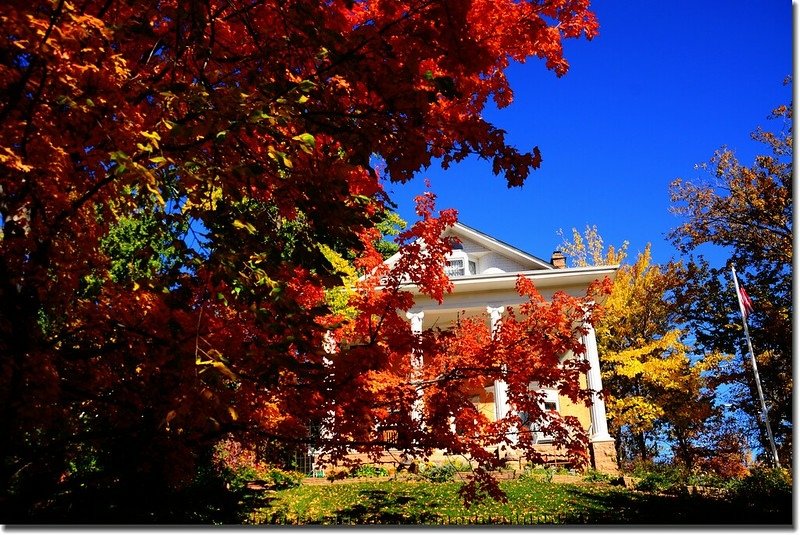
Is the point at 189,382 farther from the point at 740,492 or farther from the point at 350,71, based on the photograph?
the point at 740,492

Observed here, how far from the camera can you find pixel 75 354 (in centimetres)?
370

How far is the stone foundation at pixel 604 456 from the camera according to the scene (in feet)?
45.9

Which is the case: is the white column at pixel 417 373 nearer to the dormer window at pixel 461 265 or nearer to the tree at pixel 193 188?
the tree at pixel 193 188

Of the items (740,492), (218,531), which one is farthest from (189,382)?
(740,492)

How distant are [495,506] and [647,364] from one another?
1335 centimetres

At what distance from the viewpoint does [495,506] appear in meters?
8.39

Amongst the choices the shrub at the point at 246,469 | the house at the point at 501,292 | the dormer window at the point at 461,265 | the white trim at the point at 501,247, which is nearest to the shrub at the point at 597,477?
the house at the point at 501,292

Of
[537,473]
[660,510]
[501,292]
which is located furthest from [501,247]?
[660,510]

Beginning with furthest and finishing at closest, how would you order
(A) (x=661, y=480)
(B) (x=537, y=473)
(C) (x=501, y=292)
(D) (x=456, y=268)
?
1. (D) (x=456, y=268)
2. (C) (x=501, y=292)
3. (B) (x=537, y=473)
4. (A) (x=661, y=480)

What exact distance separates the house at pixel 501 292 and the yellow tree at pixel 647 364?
13.5 ft

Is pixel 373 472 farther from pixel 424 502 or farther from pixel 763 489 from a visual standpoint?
pixel 763 489

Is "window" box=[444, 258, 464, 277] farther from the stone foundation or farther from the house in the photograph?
the stone foundation

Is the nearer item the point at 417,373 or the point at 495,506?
the point at 417,373

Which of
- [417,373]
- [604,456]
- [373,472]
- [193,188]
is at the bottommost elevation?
[373,472]
